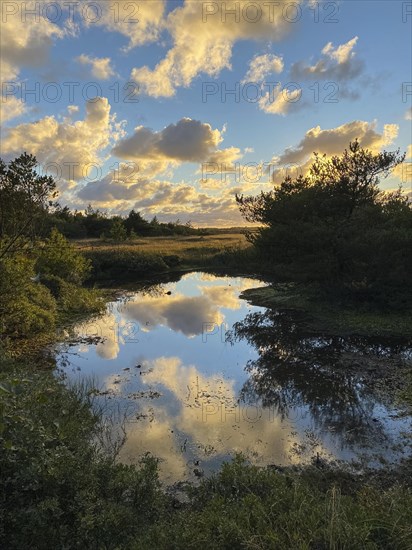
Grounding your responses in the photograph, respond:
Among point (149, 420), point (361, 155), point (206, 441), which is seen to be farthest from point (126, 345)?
point (361, 155)

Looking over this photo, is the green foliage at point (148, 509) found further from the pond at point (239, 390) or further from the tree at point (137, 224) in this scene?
the tree at point (137, 224)

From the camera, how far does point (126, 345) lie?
1596 centimetres

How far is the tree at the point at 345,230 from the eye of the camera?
1933 cm

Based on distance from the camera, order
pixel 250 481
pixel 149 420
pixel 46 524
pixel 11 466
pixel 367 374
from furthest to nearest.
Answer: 1. pixel 367 374
2. pixel 149 420
3. pixel 250 481
4. pixel 11 466
5. pixel 46 524

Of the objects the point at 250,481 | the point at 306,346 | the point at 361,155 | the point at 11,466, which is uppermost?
the point at 361,155

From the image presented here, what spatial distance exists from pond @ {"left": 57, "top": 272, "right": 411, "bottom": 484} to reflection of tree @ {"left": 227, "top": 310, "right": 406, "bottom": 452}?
32mm

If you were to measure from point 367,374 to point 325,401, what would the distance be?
2.50 m

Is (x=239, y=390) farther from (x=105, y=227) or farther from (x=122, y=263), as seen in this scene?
(x=105, y=227)

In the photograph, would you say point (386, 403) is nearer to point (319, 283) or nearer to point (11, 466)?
point (11, 466)

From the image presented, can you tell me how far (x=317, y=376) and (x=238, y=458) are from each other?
6501 millimetres

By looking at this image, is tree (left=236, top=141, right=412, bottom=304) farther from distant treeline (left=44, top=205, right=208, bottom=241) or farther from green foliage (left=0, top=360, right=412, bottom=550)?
distant treeline (left=44, top=205, right=208, bottom=241)

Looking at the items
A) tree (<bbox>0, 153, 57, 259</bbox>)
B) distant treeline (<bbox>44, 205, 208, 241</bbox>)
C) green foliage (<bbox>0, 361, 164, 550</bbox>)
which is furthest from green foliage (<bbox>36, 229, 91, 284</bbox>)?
distant treeline (<bbox>44, 205, 208, 241</bbox>)

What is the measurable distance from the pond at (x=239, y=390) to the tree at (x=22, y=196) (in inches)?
190

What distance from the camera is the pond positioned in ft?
25.3
